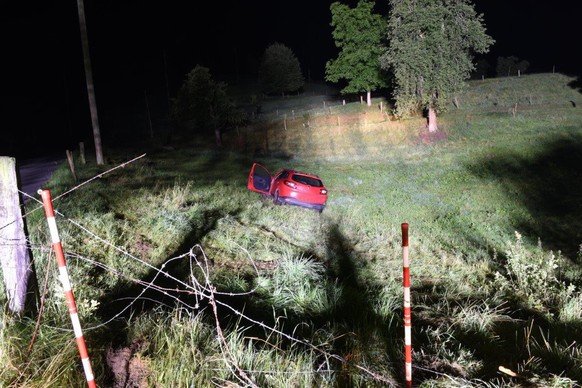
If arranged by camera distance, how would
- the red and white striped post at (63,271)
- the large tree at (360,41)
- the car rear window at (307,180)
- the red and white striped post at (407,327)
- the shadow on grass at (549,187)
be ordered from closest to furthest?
1. the red and white striped post at (63,271)
2. the red and white striped post at (407,327)
3. the car rear window at (307,180)
4. the shadow on grass at (549,187)
5. the large tree at (360,41)

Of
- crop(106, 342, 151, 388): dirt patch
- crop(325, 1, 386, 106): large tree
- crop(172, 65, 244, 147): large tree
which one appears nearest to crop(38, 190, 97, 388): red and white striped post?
crop(106, 342, 151, 388): dirt patch

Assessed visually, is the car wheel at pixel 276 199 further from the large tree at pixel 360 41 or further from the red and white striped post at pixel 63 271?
the large tree at pixel 360 41

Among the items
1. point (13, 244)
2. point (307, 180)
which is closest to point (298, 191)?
point (307, 180)

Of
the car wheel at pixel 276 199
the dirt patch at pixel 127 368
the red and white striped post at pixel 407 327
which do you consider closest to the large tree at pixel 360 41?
the car wheel at pixel 276 199


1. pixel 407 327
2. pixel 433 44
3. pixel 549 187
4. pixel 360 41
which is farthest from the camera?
pixel 360 41

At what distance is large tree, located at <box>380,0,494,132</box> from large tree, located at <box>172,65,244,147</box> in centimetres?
1340

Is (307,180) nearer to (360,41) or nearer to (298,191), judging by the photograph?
(298,191)

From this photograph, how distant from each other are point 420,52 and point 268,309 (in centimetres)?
2547

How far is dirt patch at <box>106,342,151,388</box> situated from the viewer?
3652 mm

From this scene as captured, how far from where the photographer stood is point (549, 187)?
2036 centimetres

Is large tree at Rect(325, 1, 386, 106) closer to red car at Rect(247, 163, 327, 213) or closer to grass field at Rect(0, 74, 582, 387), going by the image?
grass field at Rect(0, 74, 582, 387)

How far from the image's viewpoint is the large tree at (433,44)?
2656cm

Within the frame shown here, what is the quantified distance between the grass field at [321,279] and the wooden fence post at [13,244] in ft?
1.07

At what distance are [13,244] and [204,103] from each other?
1141 inches
